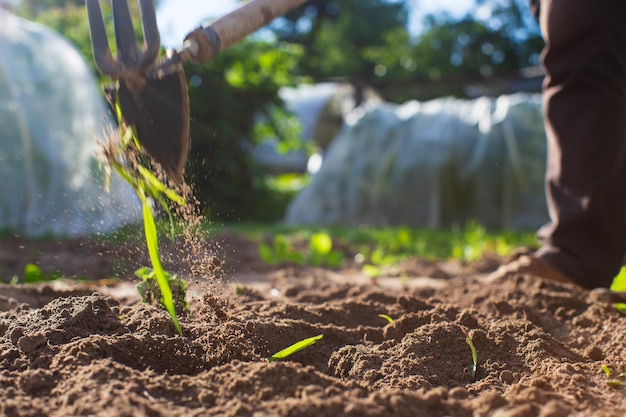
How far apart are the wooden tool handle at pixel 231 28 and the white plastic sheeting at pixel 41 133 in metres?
4.15

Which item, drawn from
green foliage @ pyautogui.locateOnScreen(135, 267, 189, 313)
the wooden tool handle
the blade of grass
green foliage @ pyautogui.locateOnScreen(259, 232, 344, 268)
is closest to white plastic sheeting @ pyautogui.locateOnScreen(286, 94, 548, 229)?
green foliage @ pyautogui.locateOnScreen(259, 232, 344, 268)

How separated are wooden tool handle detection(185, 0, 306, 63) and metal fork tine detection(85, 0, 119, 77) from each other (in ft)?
0.66

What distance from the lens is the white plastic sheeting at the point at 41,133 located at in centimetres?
596

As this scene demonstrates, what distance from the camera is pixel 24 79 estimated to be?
20.1 ft

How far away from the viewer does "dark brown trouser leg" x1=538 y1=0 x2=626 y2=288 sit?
7.98 ft

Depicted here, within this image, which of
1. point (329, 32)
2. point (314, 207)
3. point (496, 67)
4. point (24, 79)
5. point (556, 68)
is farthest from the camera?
point (329, 32)

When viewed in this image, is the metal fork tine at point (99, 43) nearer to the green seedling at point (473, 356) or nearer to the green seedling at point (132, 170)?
the green seedling at point (132, 170)

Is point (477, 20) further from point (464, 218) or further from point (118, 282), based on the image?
point (118, 282)

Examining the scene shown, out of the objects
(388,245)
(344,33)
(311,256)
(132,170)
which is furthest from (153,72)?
(344,33)

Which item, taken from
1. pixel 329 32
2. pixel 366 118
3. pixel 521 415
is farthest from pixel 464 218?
pixel 329 32

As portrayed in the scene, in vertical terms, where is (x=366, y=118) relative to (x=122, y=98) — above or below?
below

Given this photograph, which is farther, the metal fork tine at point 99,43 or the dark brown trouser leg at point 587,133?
the dark brown trouser leg at point 587,133

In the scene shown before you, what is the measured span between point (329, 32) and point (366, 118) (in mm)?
19336

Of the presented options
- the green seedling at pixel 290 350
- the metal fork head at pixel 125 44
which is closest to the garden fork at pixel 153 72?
the metal fork head at pixel 125 44
